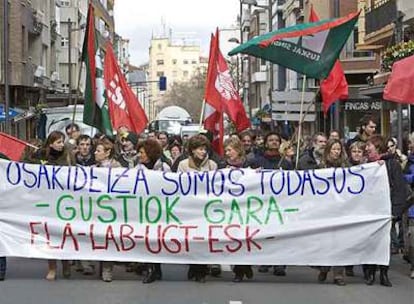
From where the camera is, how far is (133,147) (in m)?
14.5

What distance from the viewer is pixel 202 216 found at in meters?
11.0

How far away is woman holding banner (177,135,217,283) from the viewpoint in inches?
438

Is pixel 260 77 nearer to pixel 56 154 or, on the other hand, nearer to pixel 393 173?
pixel 393 173

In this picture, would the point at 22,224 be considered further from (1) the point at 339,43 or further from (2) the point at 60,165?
(1) the point at 339,43

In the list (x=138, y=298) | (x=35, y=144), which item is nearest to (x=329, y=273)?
(x=138, y=298)

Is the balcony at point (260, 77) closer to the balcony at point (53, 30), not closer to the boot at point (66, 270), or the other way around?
the balcony at point (53, 30)

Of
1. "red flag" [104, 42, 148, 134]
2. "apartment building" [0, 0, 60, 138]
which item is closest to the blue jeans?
"red flag" [104, 42, 148, 134]

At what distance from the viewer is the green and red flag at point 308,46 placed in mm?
12578

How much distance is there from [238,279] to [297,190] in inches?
49.1

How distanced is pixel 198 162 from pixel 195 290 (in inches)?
65.1

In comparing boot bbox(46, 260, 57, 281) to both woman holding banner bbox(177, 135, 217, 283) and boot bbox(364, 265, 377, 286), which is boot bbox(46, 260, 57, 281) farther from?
boot bbox(364, 265, 377, 286)

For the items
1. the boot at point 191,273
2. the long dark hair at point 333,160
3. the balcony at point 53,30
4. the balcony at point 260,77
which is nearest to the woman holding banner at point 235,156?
the boot at point 191,273

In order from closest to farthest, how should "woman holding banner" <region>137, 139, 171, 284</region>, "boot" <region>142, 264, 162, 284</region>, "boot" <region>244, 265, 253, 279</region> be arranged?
"boot" <region>142, 264, 162, 284</region> → "boot" <region>244, 265, 253, 279</region> → "woman holding banner" <region>137, 139, 171, 284</region>

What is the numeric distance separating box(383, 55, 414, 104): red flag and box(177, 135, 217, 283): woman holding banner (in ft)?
11.4
